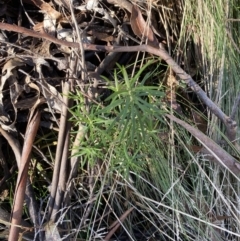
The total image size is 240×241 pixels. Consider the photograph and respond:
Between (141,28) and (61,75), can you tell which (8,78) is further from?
(141,28)

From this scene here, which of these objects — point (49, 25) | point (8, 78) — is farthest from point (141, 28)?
point (8, 78)

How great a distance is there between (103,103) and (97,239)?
1.11 ft

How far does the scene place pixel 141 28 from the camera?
3.74 ft

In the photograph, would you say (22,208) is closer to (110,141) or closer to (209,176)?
(110,141)

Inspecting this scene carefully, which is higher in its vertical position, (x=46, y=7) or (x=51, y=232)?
(x=46, y=7)

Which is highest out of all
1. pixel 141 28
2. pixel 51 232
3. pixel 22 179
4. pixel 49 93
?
pixel 141 28

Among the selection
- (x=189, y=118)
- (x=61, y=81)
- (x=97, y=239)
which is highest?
(x=61, y=81)

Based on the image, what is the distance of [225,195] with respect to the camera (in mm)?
1168

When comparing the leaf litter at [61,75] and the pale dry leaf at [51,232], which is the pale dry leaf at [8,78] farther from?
the pale dry leaf at [51,232]

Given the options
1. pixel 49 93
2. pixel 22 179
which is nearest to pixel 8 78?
pixel 49 93

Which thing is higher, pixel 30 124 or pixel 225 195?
pixel 30 124

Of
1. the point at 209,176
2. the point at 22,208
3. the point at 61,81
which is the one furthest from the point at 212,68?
the point at 22,208

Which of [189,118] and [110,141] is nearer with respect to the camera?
[110,141]

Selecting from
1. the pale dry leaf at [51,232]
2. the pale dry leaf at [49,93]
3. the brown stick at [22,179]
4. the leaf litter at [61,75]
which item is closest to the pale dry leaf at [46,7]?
the leaf litter at [61,75]
